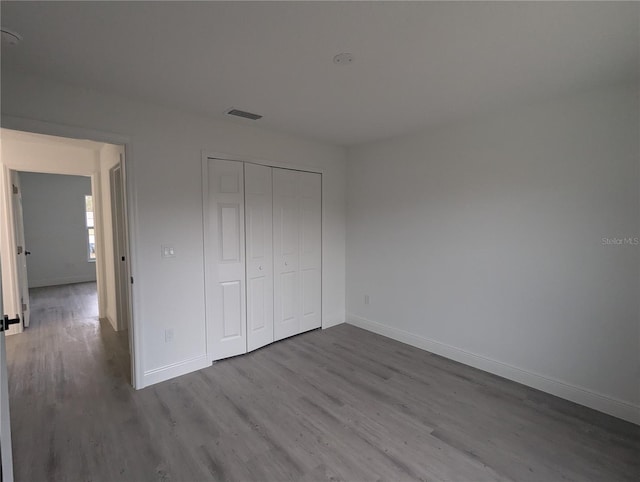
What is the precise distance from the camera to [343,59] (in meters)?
1.96

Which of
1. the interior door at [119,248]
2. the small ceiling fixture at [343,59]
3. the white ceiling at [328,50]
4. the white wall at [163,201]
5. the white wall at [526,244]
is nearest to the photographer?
the white ceiling at [328,50]

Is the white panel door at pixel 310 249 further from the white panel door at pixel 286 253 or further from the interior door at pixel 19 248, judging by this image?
the interior door at pixel 19 248

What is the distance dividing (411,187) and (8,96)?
3.49 meters

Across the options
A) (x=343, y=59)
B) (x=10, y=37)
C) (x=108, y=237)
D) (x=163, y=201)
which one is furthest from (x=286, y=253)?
(x=10, y=37)

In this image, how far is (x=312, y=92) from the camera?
2480 millimetres

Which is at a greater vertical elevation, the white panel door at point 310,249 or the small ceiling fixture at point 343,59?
the small ceiling fixture at point 343,59

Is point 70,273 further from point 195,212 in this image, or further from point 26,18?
point 26,18

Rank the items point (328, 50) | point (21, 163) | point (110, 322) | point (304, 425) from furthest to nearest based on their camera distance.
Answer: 1. point (110, 322)
2. point (21, 163)
3. point (304, 425)
4. point (328, 50)

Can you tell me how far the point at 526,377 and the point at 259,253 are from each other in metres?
2.83

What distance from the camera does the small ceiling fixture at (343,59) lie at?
1.91 m

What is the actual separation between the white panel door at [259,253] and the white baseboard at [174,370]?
53 cm

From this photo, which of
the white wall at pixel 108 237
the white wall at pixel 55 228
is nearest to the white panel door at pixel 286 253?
the white wall at pixel 108 237

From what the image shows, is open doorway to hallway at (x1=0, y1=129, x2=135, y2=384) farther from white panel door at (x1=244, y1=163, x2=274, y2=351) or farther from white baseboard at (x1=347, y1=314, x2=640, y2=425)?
white baseboard at (x1=347, y1=314, x2=640, y2=425)

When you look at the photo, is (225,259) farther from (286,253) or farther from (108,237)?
(108,237)
